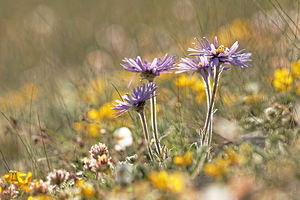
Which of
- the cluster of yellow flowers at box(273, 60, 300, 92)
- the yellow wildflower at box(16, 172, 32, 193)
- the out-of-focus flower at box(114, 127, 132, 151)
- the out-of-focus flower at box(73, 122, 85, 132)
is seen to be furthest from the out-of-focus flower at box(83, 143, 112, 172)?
the cluster of yellow flowers at box(273, 60, 300, 92)

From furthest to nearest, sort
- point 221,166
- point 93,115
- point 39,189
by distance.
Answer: point 93,115 < point 39,189 < point 221,166

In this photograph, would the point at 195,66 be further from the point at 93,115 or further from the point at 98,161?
the point at 93,115

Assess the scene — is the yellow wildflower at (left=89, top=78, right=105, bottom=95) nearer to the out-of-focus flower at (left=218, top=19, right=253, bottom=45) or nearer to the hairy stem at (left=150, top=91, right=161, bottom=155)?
the out-of-focus flower at (left=218, top=19, right=253, bottom=45)

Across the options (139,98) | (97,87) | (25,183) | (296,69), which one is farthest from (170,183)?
(97,87)

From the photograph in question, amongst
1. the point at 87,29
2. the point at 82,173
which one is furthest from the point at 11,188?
the point at 87,29

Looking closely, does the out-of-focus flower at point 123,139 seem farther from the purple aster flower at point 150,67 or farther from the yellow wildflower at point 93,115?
the yellow wildflower at point 93,115

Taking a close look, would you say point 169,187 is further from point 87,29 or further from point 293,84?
point 87,29

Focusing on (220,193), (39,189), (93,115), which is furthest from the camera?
(93,115)

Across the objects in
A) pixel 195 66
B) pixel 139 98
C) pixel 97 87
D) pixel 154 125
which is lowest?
pixel 97 87

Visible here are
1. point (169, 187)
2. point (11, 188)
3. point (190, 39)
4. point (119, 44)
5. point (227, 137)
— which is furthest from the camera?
point (119, 44)

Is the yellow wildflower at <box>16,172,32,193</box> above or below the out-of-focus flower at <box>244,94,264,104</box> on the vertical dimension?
below

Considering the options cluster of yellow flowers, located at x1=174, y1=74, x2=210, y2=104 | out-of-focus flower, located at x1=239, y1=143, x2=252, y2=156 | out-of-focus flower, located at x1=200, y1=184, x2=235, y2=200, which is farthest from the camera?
cluster of yellow flowers, located at x1=174, y1=74, x2=210, y2=104
